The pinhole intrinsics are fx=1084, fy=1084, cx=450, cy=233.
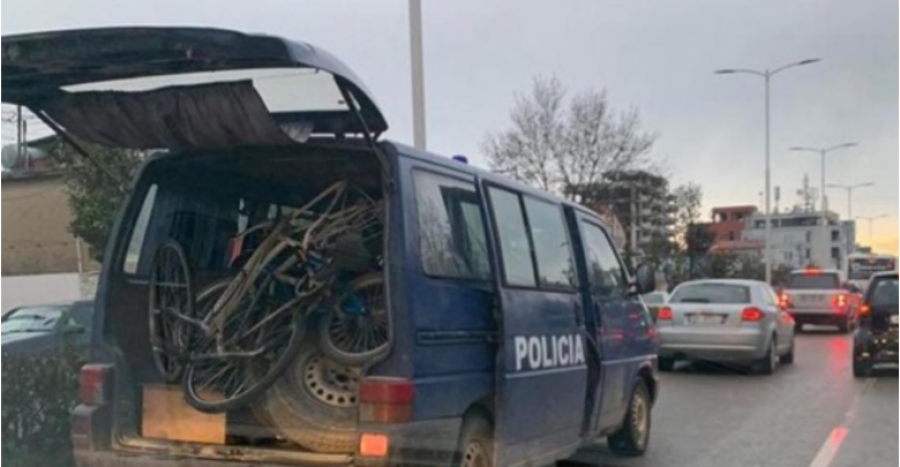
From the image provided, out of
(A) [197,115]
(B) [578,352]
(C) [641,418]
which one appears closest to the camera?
(A) [197,115]

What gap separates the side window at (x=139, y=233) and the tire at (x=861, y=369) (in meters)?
11.2

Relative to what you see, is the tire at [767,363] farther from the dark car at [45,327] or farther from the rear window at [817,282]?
the rear window at [817,282]

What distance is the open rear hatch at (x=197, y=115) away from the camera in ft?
15.3

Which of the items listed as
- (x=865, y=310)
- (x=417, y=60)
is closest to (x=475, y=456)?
(x=417, y=60)

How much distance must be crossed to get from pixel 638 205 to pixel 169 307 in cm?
2773

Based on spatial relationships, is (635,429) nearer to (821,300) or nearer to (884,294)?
(884,294)

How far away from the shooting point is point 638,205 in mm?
32531

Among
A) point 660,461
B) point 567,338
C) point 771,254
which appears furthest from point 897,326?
point 771,254

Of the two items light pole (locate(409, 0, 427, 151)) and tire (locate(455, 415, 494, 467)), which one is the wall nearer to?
tire (locate(455, 415, 494, 467))

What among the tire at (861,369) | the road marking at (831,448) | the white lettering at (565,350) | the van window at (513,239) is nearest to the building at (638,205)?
the tire at (861,369)

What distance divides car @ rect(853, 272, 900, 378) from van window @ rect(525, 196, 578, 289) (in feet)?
26.4

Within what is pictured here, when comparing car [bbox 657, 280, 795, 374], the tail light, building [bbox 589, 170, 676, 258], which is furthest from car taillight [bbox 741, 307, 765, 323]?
building [bbox 589, 170, 676, 258]

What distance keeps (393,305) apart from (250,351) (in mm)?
887

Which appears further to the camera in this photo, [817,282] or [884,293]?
[817,282]
